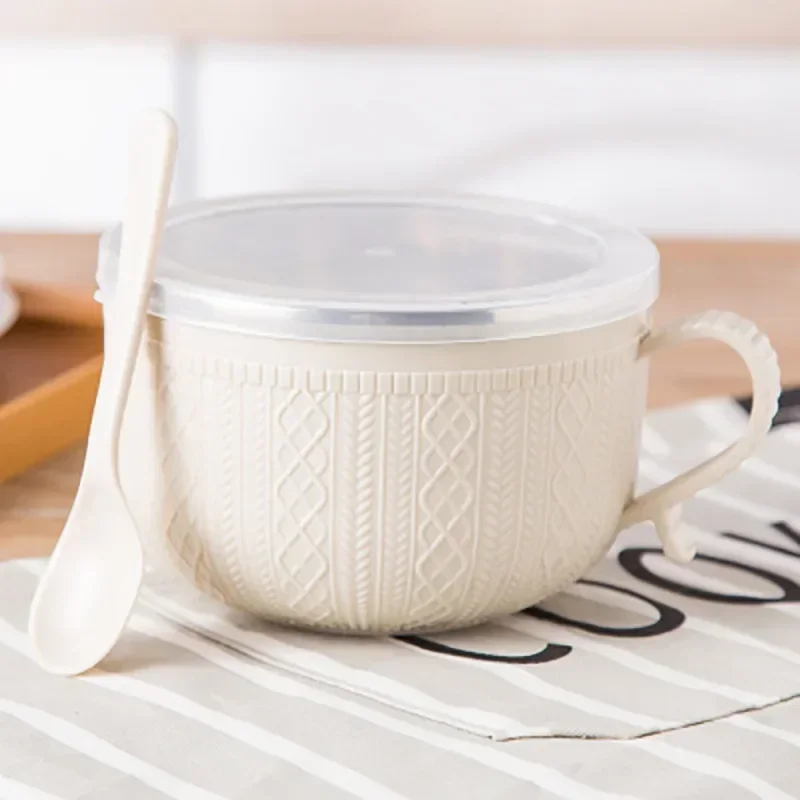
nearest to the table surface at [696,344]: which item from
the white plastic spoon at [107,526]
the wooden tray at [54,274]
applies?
the wooden tray at [54,274]

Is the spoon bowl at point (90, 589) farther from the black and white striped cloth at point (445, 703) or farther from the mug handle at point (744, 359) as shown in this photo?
the mug handle at point (744, 359)

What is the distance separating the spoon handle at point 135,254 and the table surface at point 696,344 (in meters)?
0.14

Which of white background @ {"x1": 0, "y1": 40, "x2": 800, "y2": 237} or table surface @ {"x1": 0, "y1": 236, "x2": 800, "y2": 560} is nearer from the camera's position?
table surface @ {"x1": 0, "y1": 236, "x2": 800, "y2": 560}

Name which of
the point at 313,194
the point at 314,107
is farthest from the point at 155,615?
the point at 314,107

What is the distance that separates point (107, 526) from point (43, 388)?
184 mm

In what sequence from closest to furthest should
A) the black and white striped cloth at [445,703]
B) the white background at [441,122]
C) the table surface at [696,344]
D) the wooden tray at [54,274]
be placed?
1. the black and white striped cloth at [445,703]
2. the table surface at [696,344]
3. the wooden tray at [54,274]
4. the white background at [441,122]

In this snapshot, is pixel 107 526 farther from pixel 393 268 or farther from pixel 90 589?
pixel 393 268

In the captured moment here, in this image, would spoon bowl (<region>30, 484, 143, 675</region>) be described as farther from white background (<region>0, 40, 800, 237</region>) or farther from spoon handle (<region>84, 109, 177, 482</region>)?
white background (<region>0, 40, 800, 237</region>)

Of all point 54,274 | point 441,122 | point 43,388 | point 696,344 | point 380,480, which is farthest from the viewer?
point 441,122

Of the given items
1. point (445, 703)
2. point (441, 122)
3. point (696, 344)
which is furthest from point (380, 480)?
point (441, 122)

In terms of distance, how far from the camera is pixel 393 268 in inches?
20.6

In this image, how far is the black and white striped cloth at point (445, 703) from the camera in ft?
1.37

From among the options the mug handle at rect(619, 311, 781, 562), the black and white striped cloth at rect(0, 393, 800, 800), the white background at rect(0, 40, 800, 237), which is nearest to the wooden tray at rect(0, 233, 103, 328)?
the black and white striped cloth at rect(0, 393, 800, 800)

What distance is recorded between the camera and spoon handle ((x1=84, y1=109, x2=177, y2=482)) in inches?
18.3
